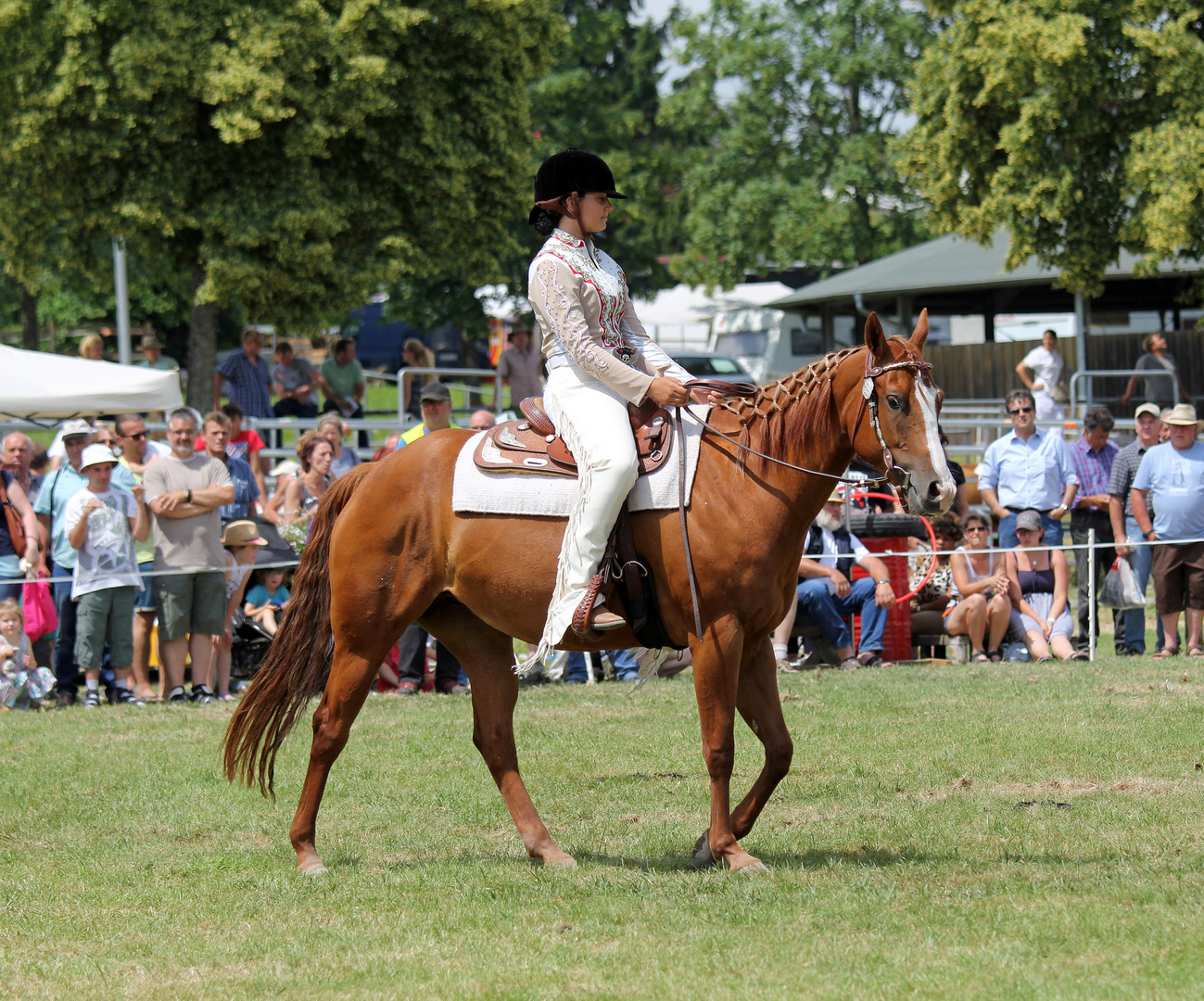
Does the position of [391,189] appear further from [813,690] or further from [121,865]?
[121,865]

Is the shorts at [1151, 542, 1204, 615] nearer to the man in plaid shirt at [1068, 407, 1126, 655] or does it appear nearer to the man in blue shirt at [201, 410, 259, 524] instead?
the man in plaid shirt at [1068, 407, 1126, 655]

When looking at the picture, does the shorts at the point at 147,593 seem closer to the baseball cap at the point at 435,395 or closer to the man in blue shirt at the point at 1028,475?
the baseball cap at the point at 435,395

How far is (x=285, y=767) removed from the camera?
8945 millimetres

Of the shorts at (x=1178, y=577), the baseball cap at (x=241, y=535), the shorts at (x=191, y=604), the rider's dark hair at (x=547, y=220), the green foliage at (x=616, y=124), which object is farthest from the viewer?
the green foliage at (x=616, y=124)

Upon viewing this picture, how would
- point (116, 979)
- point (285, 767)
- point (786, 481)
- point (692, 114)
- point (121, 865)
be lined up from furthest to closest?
point (692, 114), point (285, 767), point (121, 865), point (786, 481), point (116, 979)

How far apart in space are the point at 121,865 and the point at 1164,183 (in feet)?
67.1

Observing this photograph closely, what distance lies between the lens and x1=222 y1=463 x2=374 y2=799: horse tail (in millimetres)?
6805

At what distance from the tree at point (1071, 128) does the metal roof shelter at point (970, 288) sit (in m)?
3.42

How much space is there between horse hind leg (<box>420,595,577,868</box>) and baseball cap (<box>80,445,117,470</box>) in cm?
544

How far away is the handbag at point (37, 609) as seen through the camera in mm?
11812

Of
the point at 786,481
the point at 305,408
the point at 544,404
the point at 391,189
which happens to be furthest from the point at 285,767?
the point at 391,189

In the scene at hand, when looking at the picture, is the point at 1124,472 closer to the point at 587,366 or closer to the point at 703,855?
the point at 703,855

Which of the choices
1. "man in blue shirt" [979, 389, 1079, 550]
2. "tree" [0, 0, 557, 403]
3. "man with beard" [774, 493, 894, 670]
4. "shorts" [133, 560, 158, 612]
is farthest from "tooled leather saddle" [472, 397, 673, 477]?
"tree" [0, 0, 557, 403]

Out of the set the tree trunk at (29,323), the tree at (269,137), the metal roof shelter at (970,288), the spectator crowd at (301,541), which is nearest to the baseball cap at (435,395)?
the spectator crowd at (301,541)
